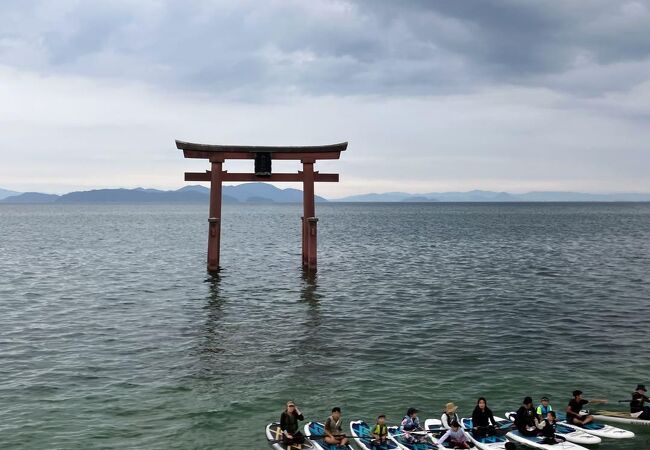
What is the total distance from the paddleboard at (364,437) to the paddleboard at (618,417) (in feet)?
21.1

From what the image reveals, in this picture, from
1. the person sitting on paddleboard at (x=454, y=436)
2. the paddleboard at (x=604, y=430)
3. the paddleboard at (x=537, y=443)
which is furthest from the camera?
the paddleboard at (x=604, y=430)

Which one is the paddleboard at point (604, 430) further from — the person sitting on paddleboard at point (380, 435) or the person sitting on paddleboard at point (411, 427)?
the person sitting on paddleboard at point (380, 435)

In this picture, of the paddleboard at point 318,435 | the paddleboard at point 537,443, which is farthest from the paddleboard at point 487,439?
the paddleboard at point 318,435

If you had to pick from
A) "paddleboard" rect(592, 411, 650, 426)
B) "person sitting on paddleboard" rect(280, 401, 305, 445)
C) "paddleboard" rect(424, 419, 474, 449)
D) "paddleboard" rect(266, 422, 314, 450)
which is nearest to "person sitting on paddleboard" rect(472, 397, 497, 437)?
"paddleboard" rect(424, 419, 474, 449)

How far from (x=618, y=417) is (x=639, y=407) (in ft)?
2.28

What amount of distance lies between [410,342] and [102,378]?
12.7 m

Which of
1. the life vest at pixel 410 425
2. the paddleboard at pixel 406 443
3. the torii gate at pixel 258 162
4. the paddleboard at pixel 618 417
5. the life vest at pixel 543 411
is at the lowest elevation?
the paddleboard at pixel 406 443

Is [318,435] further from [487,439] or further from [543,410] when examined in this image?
[543,410]

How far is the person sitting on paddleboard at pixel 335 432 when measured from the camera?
15.1 metres

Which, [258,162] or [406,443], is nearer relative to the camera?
[406,443]

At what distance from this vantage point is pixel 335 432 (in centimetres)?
1536

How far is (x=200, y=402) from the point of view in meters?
18.4

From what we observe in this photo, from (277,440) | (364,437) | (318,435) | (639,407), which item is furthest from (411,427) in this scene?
(639,407)

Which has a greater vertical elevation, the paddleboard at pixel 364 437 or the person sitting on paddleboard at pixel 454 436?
the person sitting on paddleboard at pixel 454 436
